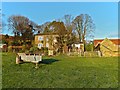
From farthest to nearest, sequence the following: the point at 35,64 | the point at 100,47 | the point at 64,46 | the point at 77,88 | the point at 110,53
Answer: the point at 100,47
the point at 64,46
the point at 110,53
the point at 35,64
the point at 77,88

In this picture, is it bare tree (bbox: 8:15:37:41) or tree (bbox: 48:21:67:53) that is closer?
tree (bbox: 48:21:67:53)

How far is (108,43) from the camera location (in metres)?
64.6

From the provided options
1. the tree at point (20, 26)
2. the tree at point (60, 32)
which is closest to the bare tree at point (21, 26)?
the tree at point (20, 26)

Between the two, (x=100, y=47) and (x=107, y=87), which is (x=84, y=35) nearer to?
(x=100, y=47)

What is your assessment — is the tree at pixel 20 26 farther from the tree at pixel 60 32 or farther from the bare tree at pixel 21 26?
the tree at pixel 60 32

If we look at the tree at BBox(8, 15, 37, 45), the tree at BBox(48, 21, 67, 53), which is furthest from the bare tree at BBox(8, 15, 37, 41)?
the tree at BBox(48, 21, 67, 53)

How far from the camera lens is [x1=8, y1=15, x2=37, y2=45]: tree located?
59422 millimetres

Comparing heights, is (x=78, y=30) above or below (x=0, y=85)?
above

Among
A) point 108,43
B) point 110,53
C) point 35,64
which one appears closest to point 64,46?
point 110,53

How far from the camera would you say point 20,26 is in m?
61.1

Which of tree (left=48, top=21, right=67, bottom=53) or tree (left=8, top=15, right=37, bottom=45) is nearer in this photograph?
tree (left=48, top=21, right=67, bottom=53)

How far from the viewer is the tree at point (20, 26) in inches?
2339

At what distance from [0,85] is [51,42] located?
1875 inches

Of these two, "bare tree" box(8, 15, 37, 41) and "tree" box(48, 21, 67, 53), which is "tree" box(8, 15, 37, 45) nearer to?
"bare tree" box(8, 15, 37, 41)
